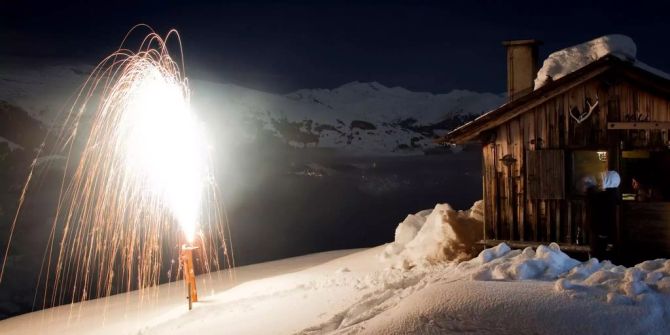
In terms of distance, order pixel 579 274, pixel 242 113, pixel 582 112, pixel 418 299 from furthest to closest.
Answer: pixel 242 113
pixel 582 112
pixel 579 274
pixel 418 299

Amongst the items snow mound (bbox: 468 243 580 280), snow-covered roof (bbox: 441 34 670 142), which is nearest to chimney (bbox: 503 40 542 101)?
snow-covered roof (bbox: 441 34 670 142)

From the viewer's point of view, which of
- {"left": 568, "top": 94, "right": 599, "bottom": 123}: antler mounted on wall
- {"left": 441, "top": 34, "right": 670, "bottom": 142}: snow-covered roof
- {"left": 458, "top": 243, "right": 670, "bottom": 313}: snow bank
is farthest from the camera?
{"left": 441, "top": 34, "right": 670, "bottom": 142}: snow-covered roof

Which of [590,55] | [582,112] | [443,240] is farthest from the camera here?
[590,55]

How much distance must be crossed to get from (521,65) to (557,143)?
3.61m

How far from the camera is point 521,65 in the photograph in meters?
14.4

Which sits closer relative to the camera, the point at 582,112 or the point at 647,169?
the point at 582,112

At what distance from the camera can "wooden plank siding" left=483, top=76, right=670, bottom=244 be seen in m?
11.1

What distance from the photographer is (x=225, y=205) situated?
1769 inches

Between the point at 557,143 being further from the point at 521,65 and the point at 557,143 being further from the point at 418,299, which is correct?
the point at 418,299

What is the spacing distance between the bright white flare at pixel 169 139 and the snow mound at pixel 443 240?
5.48m

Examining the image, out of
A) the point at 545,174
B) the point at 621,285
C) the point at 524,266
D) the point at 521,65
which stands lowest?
the point at 621,285

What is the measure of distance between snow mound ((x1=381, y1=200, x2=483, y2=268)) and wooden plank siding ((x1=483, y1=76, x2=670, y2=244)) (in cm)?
81

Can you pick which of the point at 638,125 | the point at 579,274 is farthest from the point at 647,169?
the point at 579,274

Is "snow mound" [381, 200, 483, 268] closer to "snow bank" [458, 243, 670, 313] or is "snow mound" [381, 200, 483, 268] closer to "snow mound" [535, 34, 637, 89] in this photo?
"snow bank" [458, 243, 670, 313]
